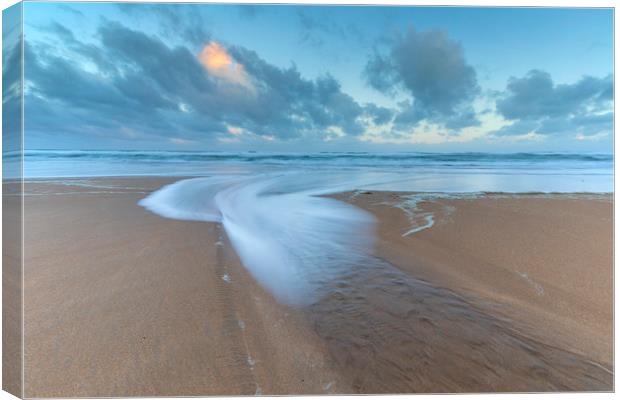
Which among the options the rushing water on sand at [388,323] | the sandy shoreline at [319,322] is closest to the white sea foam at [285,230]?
the rushing water on sand at [388,323]

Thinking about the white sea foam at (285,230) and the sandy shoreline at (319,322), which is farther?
the white sea foam at (285,230)

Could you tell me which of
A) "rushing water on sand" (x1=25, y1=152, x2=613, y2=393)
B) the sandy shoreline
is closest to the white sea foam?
"rushing water on sand" (x1=25, y1=152, x2=613, y2=393)

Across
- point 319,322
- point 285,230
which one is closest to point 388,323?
point 319,322

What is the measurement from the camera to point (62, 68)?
4059 mm

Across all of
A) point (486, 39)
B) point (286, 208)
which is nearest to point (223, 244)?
point (286, 208)

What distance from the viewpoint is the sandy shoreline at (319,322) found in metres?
1.14

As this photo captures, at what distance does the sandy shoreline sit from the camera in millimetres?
1145

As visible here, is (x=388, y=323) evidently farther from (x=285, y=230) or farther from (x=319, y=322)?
(x=285, y=230)

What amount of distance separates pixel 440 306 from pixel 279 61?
4849 mm

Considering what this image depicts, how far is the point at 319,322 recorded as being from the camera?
4.49ft

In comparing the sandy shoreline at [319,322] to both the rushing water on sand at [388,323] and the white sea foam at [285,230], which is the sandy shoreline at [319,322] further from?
the white sea foam at [285,230]

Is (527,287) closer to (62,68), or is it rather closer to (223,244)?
(223,244)

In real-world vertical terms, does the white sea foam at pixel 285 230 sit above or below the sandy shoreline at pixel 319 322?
above

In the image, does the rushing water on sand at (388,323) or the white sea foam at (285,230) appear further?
the white sea foam at (285,230)
